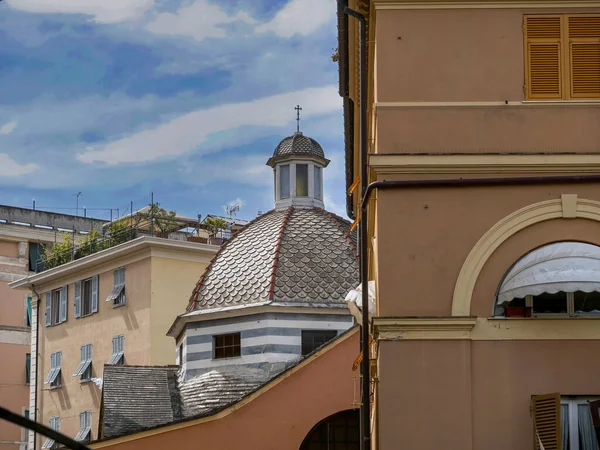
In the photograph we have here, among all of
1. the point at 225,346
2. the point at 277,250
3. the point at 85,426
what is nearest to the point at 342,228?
the point at 277,250

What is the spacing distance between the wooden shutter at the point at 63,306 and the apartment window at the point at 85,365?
248 cm

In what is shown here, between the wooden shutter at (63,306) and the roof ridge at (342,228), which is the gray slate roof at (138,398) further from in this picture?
the wooden shutter at (63,306)

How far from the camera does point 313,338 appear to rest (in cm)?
3894

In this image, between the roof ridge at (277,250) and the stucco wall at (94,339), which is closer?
the roof ridge at (277,250)

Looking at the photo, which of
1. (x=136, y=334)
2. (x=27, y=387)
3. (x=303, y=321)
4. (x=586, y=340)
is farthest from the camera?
(x=27, y=387)

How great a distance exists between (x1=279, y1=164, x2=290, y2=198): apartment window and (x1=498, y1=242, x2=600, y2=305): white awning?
24.4 meters

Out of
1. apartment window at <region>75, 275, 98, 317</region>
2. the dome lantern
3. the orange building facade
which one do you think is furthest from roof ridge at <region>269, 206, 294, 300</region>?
the orange building facade

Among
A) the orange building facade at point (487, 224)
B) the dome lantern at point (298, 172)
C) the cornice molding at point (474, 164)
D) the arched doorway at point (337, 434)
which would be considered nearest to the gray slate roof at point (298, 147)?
the dome lantern at point (298, 172)

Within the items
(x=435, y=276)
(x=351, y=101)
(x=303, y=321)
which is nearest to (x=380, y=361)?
(x=435, y=276)

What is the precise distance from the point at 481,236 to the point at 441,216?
0.60m

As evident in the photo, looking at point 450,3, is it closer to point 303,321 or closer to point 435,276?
point 435,276

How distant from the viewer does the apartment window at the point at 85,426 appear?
5050cm

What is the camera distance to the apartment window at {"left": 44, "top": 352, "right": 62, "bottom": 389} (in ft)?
181

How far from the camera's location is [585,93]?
778 inches
